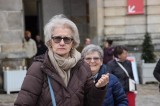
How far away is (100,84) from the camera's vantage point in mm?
3072

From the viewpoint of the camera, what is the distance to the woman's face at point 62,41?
311cm

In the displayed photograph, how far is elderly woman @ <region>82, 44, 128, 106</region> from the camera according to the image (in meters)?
4.35

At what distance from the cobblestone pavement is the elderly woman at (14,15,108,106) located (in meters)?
8.24

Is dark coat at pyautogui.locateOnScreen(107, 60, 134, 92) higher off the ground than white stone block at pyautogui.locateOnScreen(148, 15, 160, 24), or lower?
lower

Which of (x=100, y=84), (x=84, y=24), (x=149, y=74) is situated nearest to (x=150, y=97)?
(x=149, y=74)

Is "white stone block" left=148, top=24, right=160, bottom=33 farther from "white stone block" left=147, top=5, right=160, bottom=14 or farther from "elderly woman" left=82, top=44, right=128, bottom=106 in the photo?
"elderly woman" left=82, top=44, right=128, bottom=106

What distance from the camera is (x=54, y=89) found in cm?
302

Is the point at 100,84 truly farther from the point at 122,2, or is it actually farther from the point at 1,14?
the point at 122,2

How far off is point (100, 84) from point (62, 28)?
454mm

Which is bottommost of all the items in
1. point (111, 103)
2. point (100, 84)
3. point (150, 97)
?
point (150, 97)

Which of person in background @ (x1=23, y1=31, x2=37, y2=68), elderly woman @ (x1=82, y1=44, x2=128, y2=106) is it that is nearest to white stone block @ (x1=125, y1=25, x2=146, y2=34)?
person in background @ (x1=23, y1=31, x2=37, y2=68)

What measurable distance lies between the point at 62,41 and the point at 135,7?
519 inches

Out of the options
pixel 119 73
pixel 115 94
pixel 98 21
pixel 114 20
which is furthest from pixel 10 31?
pixel 115 94

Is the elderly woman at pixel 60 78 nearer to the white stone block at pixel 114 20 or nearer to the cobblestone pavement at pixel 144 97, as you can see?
the cobblestone pavement at pixel 144 97
